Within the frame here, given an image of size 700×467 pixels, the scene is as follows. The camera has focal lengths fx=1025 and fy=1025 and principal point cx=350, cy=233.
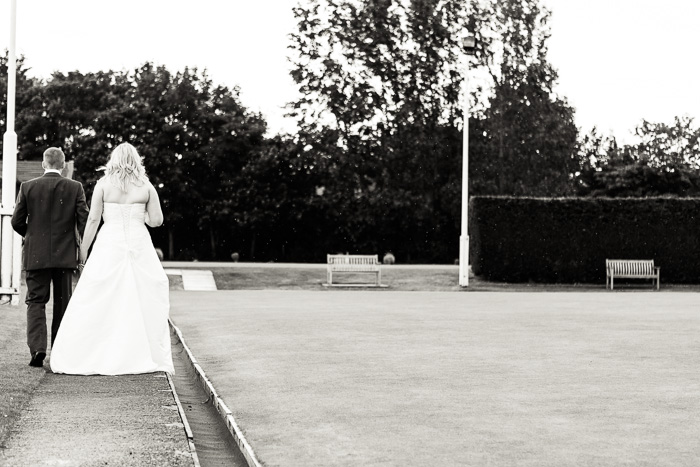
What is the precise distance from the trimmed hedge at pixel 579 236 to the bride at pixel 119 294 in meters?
23.6

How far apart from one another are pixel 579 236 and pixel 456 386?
81.3ft

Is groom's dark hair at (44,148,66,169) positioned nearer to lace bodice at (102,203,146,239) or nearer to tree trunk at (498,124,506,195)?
lace bodice at (102,203,146,239)

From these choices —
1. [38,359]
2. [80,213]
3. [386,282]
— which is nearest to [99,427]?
[38,359]

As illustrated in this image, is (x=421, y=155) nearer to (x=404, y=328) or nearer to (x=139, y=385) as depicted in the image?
(x=404, y=328)

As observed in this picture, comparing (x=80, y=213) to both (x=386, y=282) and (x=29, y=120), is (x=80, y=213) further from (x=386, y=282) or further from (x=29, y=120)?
(x=29, y=120)

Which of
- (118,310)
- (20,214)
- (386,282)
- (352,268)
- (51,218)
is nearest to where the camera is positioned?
(118,310)

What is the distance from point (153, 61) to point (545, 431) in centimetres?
4779

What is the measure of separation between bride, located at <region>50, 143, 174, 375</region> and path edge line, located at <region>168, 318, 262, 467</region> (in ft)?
1.38

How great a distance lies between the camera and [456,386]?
8.70m

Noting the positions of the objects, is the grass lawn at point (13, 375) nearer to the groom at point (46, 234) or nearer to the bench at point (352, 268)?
the groom at point (46, 234)

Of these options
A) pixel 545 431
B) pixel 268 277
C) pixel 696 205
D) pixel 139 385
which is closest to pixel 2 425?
pixel 139 385

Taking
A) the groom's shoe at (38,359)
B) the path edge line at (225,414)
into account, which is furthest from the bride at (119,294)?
the path edge line at (225,414)

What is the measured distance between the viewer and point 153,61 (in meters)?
52.0

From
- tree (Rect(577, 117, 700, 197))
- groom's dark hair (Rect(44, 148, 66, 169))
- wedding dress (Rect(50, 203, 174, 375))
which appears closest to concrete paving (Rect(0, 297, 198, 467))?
wedding dress (Rect(50, 203, 174, 375))
